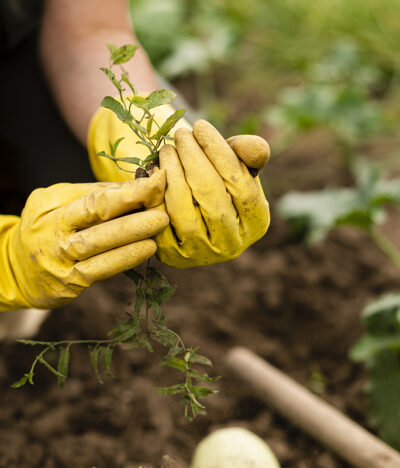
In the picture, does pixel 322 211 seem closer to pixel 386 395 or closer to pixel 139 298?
pixel 386 395

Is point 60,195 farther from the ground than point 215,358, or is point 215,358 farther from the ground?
point 60,195

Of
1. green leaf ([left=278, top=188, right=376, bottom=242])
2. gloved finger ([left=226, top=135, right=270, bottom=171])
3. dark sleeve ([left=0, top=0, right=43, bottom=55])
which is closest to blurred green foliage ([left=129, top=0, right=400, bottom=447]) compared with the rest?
green leaf ([left=278, top=188, right=376, bottom=242])

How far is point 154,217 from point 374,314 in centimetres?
84

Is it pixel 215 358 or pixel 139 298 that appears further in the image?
pixel 215 358

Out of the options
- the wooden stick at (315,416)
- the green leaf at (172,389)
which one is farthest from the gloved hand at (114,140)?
the wooden stick at (315,416)

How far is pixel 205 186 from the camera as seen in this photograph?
3.18ft

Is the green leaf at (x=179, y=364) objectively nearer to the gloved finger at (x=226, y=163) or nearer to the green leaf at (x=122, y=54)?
the gloved finger at (x=226, y=163)

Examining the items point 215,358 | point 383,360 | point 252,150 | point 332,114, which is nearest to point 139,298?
point 252,150

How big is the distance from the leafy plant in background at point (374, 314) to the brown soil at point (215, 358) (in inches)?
3.8

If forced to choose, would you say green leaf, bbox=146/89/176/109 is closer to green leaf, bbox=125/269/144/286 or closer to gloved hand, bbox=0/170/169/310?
gloved hand, bbox=0/170/169/310

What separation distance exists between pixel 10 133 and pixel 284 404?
131 cm

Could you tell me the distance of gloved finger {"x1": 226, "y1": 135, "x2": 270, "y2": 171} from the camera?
3.16 ft

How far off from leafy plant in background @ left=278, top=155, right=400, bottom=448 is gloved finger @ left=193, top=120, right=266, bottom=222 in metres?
0.62

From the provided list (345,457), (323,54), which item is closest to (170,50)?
(323,54)
